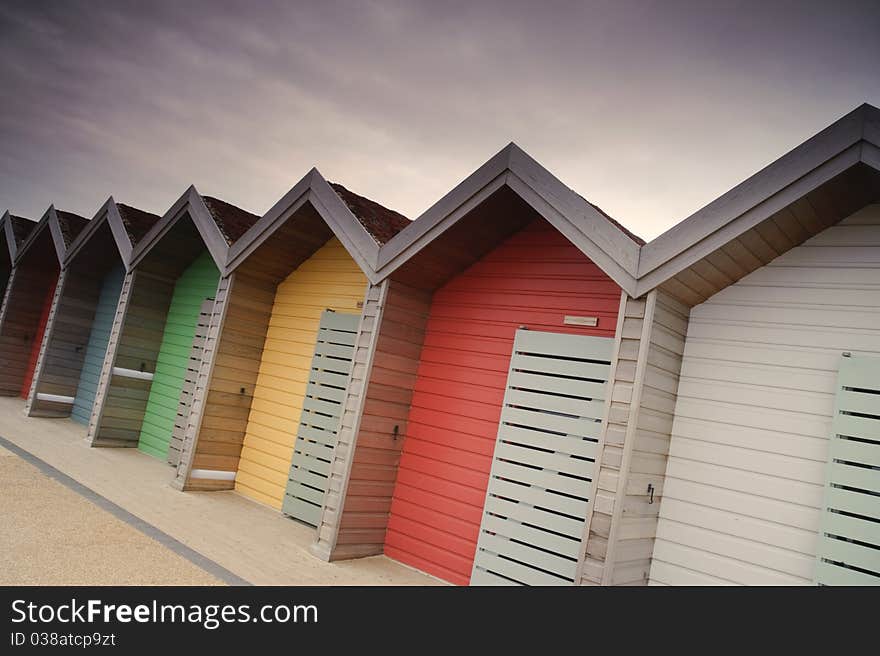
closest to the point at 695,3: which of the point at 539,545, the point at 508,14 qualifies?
the point at 508,14

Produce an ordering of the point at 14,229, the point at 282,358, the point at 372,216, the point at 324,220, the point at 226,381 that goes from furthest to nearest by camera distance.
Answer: the point at 14,229 < the point at 282,358 < the point at 226,381 < the point at 324,220 < the point at 372,216

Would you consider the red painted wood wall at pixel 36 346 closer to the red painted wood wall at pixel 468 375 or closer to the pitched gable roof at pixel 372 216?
the pitched gable roof at pixel 372 216

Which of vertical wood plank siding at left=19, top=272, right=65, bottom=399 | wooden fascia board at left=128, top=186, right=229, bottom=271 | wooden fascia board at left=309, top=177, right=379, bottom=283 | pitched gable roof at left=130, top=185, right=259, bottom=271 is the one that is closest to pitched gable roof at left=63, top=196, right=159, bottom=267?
wooden fascia board at left=128, top=186, right=229, bottom=271

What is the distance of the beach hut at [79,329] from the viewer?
12219 mm

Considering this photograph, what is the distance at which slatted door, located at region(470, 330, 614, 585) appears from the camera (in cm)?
530

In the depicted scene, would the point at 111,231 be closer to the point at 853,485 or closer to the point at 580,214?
the point at 580,214

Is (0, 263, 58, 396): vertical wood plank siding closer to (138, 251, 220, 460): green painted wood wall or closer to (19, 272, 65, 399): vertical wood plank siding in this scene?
(19, 272, 65, 399): vertical wood plank siding

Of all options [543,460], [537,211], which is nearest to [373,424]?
[543,460]

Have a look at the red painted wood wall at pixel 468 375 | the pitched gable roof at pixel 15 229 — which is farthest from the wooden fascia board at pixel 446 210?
the pitched gable roof at pixel 15 229

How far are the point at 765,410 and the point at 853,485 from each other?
31.2 inches

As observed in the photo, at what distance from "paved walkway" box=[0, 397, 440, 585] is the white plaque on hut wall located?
289 cm

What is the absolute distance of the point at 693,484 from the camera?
5.07 m

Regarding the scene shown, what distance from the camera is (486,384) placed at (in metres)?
6.38

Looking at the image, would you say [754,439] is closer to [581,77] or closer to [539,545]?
[539,545]
